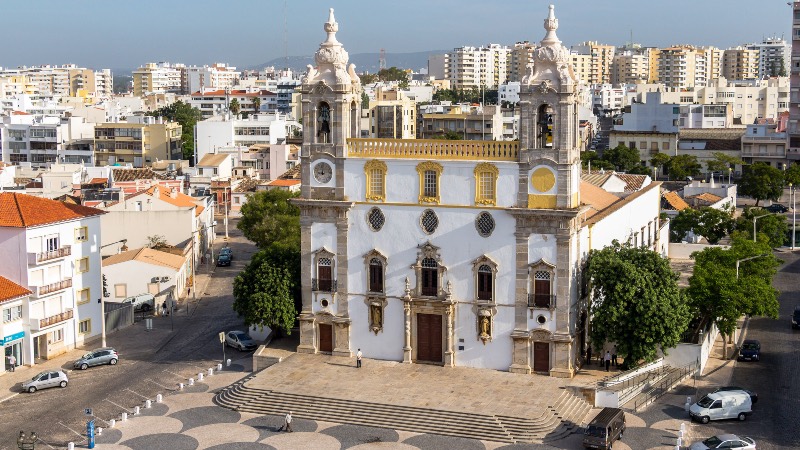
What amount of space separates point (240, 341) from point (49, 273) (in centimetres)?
1152

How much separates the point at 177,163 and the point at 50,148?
2206 cm

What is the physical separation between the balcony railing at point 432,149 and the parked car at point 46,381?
18755 mm

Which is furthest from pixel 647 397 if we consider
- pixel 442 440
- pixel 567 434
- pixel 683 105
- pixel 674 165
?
pixel 683 105

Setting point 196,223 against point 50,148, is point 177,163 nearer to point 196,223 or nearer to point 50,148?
point 50,148

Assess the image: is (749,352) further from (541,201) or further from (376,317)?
(376,317)

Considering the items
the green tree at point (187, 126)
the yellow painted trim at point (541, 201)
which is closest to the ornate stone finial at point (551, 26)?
the yellow painted trim at point (541, 201)

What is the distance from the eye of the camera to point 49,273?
61.9 m

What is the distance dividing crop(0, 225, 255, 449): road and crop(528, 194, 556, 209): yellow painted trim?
A: 18787 mm

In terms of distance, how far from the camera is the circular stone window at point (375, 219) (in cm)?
5622

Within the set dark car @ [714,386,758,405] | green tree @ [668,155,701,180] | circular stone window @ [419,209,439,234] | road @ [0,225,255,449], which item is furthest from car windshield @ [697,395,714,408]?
green tree @ [668,155,701,180]

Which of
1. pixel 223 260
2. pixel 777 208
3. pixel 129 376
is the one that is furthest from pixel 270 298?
pixel 777 208

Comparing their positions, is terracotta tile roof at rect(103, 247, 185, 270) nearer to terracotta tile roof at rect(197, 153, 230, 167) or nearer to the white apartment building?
the white apartment building

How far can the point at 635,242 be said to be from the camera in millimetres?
70438

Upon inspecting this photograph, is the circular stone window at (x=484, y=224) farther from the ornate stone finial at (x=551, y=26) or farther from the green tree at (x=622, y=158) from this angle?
the green tree at (x=622, y=158)
